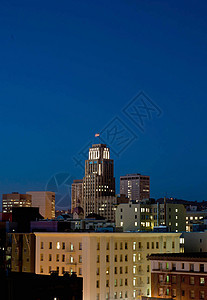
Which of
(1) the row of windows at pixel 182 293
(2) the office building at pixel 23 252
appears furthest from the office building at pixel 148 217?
(1) the row of windows at pixel 182 293

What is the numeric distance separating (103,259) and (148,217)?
84.2 metres

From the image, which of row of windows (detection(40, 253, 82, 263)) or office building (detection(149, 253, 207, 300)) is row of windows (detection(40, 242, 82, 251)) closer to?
row of windows (detection(40, 253, 82, 263))

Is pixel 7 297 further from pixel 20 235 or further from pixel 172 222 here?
pixel 172 222

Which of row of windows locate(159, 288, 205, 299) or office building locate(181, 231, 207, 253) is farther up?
office building locate(181, 231, 207, 253)

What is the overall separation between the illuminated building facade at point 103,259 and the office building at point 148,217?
63.5m

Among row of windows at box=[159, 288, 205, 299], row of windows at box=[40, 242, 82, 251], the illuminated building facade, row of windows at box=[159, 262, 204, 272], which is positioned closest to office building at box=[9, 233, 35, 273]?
the illuminated building facade

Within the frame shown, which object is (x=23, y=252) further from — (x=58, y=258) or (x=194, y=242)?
(x=194, y=242)

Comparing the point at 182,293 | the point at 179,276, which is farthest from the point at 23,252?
the point at 182,293

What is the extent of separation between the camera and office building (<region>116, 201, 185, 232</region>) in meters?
176

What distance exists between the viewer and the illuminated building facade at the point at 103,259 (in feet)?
325

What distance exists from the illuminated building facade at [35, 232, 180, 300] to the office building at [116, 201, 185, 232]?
63.5 metres

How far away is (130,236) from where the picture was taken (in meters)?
107

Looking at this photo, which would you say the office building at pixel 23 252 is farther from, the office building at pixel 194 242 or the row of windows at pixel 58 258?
the office building at pixel 194 242

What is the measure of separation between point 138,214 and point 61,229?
6242 cm
